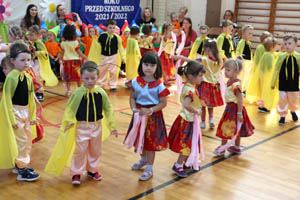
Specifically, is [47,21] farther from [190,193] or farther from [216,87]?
[190,193]

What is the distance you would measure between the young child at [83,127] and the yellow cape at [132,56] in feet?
14.6

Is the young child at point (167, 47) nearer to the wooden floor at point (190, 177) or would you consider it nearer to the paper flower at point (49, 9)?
the paper flower at point (49, 9)

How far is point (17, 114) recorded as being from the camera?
12.6 feet

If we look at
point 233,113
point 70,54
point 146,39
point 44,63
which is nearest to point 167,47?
point 146,39

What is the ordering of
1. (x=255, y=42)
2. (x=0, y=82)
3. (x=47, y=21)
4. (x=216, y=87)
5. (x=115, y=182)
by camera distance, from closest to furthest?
1. (x=115, y=182)
2. (x=216, y=87)
3. (x=0, y=82)
4. (x=47, y=21)
5. (x=255, y=42)

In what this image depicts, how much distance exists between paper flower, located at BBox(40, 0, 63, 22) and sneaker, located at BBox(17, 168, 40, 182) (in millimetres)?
6421

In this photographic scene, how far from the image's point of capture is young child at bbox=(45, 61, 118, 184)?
368 centimetres

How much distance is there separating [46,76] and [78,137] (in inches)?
151

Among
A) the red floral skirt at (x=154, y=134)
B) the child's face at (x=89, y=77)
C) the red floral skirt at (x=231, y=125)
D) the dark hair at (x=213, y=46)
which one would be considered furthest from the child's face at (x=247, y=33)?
the child's face at (x=89, y=77)

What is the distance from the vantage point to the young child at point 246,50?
730 cm

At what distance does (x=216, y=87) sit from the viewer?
5.60 metres

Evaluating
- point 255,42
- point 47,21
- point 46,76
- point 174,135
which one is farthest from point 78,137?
point 255,42

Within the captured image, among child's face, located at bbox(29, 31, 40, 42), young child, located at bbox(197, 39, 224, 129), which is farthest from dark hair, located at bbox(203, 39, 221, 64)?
child's face, located at bbox(29, 31, 40, 42)

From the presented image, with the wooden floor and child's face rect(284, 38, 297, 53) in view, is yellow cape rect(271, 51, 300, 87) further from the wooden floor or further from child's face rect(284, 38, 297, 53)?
the wooden floor
